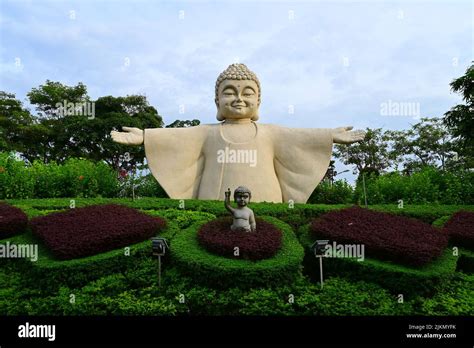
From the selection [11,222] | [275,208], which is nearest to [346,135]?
[275,208]

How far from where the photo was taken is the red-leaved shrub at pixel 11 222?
8.48 meters

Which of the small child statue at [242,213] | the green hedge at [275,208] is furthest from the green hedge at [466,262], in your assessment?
the small child statue at [242,213]

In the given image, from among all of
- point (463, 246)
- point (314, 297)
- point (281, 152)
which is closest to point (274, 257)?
point (314, 297)

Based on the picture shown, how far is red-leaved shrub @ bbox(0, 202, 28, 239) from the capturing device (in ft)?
27.8

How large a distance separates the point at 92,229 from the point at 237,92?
5.63 meters

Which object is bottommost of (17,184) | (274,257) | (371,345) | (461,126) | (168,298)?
(371,345)

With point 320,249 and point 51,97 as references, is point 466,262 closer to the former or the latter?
point 320,249

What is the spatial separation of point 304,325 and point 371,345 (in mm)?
863

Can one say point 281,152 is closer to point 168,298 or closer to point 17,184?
point 168,298

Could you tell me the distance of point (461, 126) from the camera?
49.9 feet

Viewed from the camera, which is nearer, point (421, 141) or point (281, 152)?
point (281, 152)

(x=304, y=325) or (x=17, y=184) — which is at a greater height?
(x=17, y=184)

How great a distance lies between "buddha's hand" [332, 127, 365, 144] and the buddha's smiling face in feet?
7.06

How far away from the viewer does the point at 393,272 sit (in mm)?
7152
